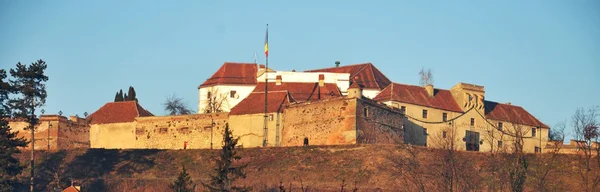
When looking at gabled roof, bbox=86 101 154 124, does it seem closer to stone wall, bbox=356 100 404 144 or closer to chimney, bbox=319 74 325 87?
chimney, bbox=319 74 325 87

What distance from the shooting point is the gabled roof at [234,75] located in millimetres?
112000

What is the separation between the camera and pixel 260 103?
340 ft

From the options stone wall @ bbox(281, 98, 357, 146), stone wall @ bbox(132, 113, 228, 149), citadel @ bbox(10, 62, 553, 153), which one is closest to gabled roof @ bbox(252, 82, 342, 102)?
citadel @ bbox(10, 62, 553, 153)

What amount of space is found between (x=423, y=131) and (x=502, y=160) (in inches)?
427

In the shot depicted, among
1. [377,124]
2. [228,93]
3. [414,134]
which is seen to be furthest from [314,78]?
[377,124]

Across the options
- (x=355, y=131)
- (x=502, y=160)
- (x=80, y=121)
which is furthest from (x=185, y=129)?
Result: (x=502, y=160)

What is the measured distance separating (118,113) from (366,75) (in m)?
19.6

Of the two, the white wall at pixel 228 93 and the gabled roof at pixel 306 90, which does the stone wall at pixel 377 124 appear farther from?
the white wall at pixel 228 93

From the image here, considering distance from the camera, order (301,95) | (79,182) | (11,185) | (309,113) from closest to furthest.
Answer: (11,185) < (79,182) < (309,113) < (301,95)

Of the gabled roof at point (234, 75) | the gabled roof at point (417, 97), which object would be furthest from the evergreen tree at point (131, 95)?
the gabled roof at point (417, 97)

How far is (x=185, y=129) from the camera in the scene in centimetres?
10419

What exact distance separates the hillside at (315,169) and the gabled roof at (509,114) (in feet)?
41.3

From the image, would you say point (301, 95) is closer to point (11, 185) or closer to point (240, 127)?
point (240, 127)

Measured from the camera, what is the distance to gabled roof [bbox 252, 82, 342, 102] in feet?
346
